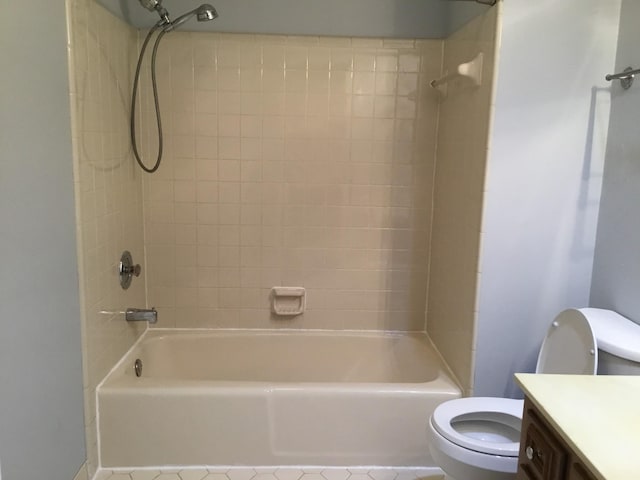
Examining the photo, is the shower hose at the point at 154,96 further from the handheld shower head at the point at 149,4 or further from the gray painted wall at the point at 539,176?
the gray painted wall at the point at 539,176

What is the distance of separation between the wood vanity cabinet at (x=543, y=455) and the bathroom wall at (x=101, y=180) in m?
1.61

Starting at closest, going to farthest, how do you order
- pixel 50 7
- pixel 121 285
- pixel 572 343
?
pixel 50 7
pixel 572 343
pixel 121 285

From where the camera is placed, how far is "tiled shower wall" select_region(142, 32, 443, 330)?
283 cm

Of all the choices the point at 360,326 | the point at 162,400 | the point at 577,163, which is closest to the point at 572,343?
the point at 577,163

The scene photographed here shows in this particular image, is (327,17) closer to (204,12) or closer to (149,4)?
(204,12)

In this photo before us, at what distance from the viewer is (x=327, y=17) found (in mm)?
2789

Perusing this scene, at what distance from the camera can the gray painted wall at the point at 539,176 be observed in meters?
2.08

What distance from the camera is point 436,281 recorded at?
288cm

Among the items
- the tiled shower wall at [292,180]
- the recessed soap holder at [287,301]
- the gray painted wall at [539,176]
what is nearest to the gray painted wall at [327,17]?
the tiled shower wall at [292,180]

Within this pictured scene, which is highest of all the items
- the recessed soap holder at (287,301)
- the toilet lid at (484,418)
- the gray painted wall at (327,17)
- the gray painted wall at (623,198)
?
the gray painted wall at (327,17)

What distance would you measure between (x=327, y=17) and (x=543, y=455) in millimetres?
2241

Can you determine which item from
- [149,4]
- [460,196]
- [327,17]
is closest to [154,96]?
[149,4]

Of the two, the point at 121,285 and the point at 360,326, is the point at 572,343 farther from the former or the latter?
the point at 121,285

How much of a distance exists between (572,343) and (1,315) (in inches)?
72.6
